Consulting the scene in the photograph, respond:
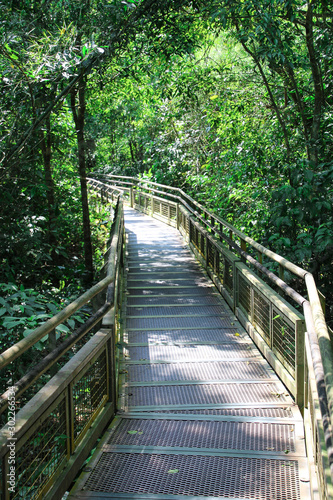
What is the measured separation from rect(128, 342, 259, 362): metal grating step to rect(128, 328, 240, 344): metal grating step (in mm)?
216

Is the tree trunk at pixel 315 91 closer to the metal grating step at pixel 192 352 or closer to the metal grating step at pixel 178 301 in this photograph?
the metal grating step at pixel 178 301

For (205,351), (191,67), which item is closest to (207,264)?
(205,351)

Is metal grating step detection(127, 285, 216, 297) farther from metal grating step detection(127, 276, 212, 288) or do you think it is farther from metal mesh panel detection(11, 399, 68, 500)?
metal mesh panel detection(11, 399, 68, 500)

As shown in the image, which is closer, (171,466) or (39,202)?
(171,466)

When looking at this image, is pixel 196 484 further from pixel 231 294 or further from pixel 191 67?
pixel 191 67

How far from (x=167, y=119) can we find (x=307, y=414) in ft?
47.0

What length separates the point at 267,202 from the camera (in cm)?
950

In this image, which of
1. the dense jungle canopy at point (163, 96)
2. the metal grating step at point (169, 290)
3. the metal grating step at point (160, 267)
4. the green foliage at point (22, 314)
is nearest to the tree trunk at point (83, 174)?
the dense jungle canopy at point (163, 96)

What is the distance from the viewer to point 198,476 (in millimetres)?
3115

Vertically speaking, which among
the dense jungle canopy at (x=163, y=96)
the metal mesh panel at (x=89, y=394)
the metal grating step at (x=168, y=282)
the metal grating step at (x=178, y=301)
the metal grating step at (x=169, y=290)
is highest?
the dense jungle canopy at (x=163, y=96)

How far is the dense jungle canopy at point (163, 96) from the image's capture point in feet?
21.3

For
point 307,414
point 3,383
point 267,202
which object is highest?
point 267,202

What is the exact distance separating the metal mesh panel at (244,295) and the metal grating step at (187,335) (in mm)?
308

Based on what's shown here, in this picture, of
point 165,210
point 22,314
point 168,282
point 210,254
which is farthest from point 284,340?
point 165,210
